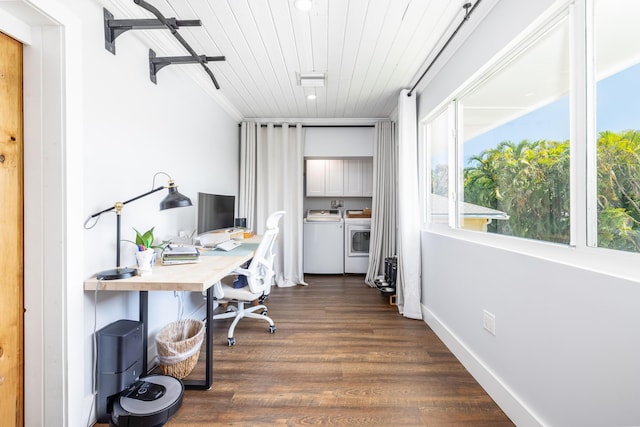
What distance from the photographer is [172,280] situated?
1.43 m

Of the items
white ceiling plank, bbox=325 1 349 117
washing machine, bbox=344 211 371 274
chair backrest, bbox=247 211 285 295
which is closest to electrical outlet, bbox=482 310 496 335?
chair backrest, bbox=247 211 285 295

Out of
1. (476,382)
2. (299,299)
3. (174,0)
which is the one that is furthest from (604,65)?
(299,299)

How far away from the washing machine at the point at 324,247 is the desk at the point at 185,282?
242cm

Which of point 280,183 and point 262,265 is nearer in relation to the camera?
point 262,265

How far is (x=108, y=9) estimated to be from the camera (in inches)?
61.6

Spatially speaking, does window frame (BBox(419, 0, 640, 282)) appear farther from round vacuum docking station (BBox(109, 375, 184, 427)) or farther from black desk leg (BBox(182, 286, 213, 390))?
round vacuum docking station (BBox(109, 375, 184, 427))

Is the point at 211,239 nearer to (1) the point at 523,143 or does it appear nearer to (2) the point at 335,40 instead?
(2) the point at 335,40

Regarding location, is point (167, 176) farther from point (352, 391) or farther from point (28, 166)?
point (352, 391)

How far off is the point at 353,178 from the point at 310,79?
240cm

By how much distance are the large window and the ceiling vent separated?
6.37ft

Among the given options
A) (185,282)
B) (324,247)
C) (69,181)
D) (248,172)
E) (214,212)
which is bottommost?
(324,247)

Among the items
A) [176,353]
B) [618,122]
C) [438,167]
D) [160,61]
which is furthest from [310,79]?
[176,353]

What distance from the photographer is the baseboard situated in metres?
1.36

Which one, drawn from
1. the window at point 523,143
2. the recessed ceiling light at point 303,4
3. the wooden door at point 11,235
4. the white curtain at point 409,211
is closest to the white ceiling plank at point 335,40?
the recessed ceiling light at point 303,4
